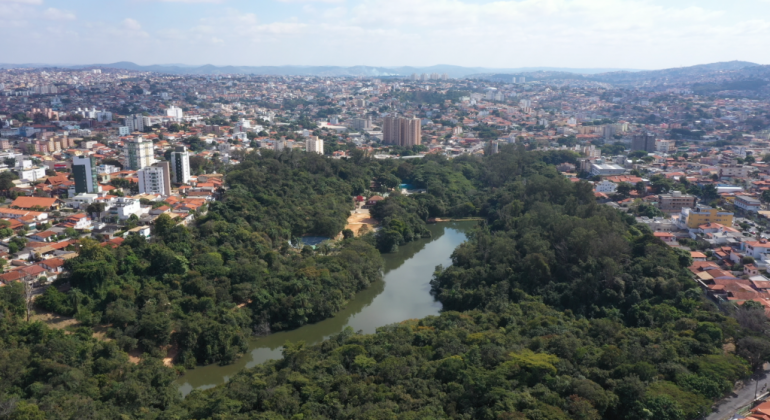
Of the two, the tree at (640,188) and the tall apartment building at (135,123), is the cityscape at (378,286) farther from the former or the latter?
the tall apartment building at (135,123)

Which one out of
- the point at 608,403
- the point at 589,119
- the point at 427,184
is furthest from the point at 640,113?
the point at 608,403

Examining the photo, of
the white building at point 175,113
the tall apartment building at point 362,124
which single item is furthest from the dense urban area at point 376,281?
the tall apartment building at point 362,124

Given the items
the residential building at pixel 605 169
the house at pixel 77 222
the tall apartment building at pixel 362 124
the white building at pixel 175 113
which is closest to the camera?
the house at pixel 77 222

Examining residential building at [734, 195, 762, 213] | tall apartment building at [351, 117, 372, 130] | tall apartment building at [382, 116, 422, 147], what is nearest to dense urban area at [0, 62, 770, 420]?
residential building at [734, 195, 762, 213]

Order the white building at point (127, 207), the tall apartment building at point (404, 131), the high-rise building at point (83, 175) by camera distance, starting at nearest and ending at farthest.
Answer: the white building at point (127, 207)
the high-rise building at point (83, 175)
the tall apartment building at point (404, 131)

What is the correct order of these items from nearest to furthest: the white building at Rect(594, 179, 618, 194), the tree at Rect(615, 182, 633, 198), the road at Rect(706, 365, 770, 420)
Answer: the road at Rect(706, 365, 770, 420)
the tree at Rect(615, 182, 633, 198)
the white building at Rect(594, 179, 618, 194)

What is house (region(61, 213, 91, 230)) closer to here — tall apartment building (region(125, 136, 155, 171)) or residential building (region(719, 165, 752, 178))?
tall apartment building (region(125, 136, 155, 171))

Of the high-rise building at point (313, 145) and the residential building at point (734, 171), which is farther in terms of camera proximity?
the high-rise building at point (313, 145)
